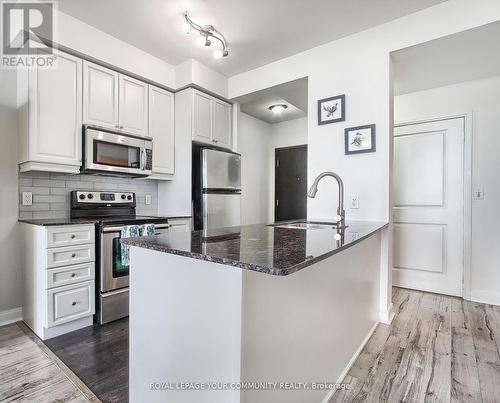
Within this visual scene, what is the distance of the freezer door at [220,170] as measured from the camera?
309 cm

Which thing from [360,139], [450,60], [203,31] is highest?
[203,31]

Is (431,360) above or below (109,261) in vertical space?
below

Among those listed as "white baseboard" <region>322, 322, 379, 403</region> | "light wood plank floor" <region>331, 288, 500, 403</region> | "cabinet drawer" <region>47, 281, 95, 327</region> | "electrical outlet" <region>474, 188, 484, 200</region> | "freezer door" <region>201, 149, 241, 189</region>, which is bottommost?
"light wood plank floor" <region>331, 288, 500, 403</region>

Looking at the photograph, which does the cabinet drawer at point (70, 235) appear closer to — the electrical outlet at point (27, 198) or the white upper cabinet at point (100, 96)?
the electrical outlet at point (27, 198)

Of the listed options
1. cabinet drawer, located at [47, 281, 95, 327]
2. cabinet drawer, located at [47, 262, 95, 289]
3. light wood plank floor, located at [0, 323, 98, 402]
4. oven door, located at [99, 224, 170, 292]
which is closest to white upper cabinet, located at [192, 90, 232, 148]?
oven door, located at [99, 224, 170, 292]

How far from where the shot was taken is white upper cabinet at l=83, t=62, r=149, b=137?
98.0 inches

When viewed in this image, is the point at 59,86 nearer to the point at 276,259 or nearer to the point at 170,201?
the point at 170,201

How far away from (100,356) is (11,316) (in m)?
1.16

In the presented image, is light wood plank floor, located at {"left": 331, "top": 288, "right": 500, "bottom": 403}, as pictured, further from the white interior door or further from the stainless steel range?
the stainless steel range

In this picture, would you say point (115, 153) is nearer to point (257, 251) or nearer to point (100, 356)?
point (100, 356)

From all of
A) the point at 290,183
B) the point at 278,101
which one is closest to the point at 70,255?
the point at 278,101

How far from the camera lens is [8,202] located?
2305 mm

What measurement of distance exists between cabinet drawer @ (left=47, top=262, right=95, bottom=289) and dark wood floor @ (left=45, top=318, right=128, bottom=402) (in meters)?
0.40

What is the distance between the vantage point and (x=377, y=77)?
2.38m
